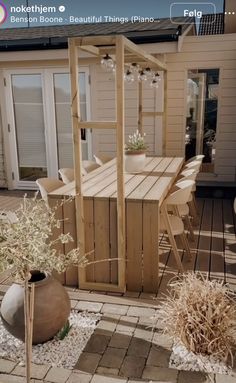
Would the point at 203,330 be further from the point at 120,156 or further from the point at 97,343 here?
the point at 120,156

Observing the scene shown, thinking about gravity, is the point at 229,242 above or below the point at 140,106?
below

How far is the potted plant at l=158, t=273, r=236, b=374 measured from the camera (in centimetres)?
223

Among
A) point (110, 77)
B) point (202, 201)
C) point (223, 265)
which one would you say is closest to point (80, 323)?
point (223, 265)

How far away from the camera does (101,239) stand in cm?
321

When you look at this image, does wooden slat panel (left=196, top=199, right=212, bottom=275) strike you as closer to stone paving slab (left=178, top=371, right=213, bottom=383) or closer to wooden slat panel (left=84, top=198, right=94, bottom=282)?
wooden slat panel (left=84, top=198, right=94, bottom=282)

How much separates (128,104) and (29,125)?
1.85 metres

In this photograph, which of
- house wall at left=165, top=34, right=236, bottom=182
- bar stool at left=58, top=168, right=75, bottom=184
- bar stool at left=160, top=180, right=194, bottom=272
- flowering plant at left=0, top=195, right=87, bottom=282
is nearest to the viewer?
flowering plant at left=0, top=195, right=87, bottom=282

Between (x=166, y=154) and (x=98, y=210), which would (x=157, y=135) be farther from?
(x=98, y=210)

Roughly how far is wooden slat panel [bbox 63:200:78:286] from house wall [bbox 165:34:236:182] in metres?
3.32

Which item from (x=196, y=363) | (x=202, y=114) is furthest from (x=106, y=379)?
(x=202, y=114)

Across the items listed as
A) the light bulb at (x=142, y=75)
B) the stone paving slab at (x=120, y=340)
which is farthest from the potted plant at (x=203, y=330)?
the light bulb at (x=142, y=75)

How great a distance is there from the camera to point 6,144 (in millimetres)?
6742

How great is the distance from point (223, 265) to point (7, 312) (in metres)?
2.16

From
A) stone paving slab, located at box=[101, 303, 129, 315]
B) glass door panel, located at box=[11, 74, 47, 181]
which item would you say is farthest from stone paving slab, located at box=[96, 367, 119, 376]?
glass door panel, located at box=[11, 74, 47, 181]
